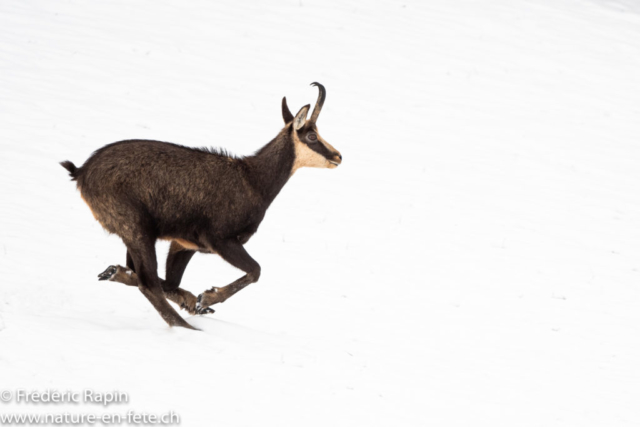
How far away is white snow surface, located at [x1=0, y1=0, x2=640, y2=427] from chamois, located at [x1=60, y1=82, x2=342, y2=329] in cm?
56

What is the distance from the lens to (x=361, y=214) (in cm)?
1423

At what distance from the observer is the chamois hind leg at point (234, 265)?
8039 millimetres

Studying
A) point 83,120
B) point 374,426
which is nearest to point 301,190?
point 83,120

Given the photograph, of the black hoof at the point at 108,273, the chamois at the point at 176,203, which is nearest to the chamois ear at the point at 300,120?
the chamois at the point at 176,203

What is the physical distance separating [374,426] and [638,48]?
18506mm

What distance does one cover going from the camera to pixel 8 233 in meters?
11.2

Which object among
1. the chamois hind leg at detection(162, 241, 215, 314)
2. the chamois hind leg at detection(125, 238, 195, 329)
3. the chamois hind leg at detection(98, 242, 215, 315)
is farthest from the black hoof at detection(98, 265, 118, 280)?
the chamois hind leg at detection(162, 241, 215, 314)

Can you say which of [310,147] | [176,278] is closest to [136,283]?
[176,278]

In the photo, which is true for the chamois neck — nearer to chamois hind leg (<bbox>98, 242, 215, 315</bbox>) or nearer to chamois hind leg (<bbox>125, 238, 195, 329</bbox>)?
chamois hind leg (<bbox>98, 242, 215, 315</bbox>)

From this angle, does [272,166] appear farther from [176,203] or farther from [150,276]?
[150,276]

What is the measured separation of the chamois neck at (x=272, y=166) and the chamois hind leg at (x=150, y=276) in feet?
4.73

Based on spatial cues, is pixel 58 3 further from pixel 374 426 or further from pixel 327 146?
pixel 374 426

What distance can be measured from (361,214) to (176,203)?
6.73m

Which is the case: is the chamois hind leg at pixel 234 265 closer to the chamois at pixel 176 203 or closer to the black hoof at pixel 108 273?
the chamois at pixel 176 203
